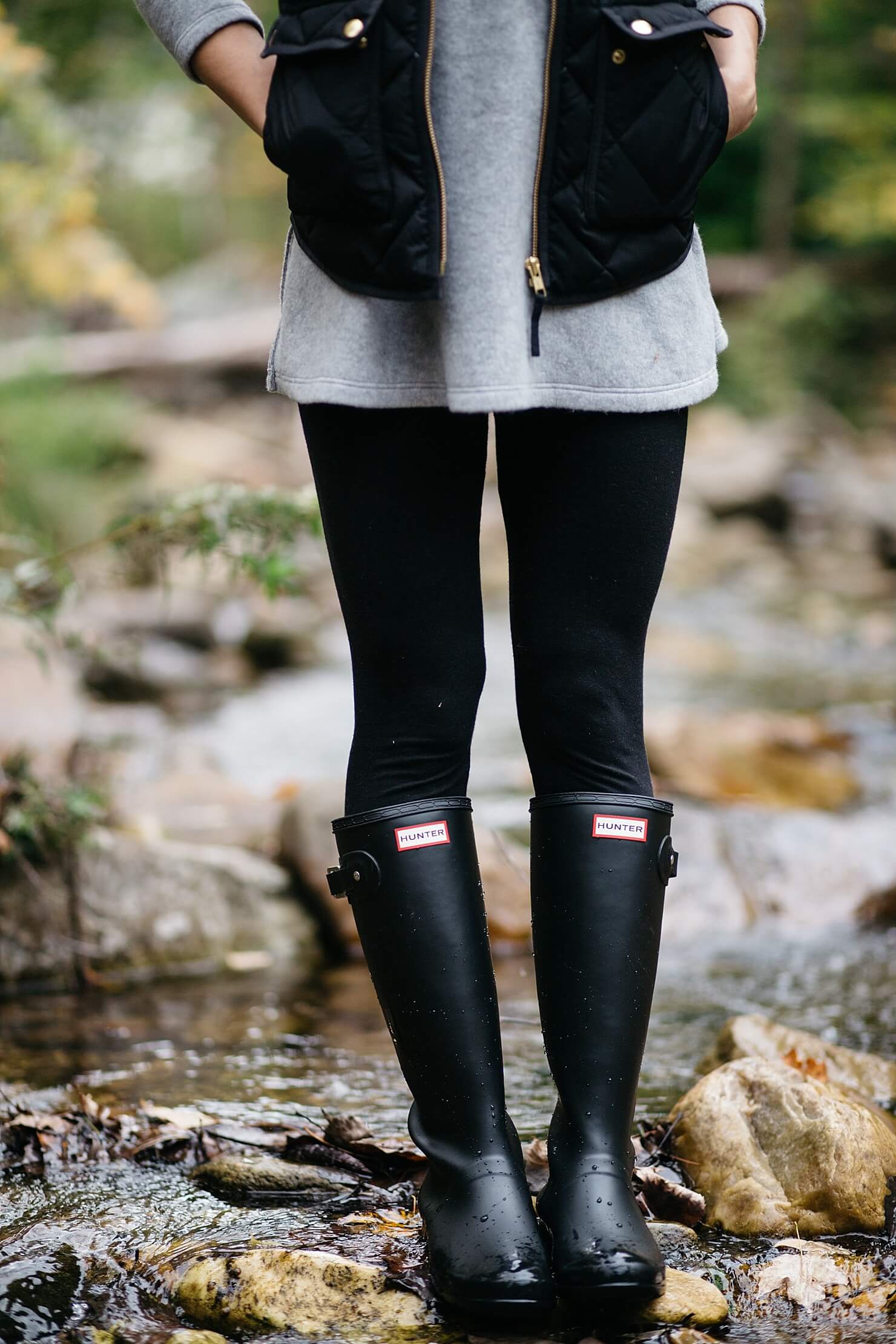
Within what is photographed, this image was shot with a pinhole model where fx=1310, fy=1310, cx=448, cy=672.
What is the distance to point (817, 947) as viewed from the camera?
3018 millimetres

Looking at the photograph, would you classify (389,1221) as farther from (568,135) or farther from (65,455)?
(65,455)

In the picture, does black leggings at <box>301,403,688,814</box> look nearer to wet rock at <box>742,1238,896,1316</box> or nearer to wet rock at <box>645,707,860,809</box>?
wet rock at <box>742,1238,896,1316</box>

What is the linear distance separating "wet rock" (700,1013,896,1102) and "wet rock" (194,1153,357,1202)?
0.65 metres

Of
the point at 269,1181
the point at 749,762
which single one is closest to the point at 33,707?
the point at 749,762

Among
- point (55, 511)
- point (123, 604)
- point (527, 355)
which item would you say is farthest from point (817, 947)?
point (55, 511)

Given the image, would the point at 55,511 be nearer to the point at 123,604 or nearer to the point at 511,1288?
the point at 123,604

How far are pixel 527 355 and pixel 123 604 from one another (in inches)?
233

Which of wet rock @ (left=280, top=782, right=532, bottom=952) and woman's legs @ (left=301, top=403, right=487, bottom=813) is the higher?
woman's legs @ (left=301, top=403, right=487, bottom=813)

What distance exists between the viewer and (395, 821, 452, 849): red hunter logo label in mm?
1205

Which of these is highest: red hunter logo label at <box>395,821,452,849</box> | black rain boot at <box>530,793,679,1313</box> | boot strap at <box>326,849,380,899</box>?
red hunter logo label at <box>395,821,452,849</box>

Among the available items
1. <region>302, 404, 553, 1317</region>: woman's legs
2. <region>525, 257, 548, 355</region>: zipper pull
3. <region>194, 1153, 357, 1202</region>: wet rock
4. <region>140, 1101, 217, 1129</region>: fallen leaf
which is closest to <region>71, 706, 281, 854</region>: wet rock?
<region>140, 1101, 217, 1129</region>: fallen leaf

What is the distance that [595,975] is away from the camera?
1210mm

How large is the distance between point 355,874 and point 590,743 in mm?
254

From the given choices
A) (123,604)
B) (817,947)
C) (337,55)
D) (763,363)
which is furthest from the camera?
(763,363)
